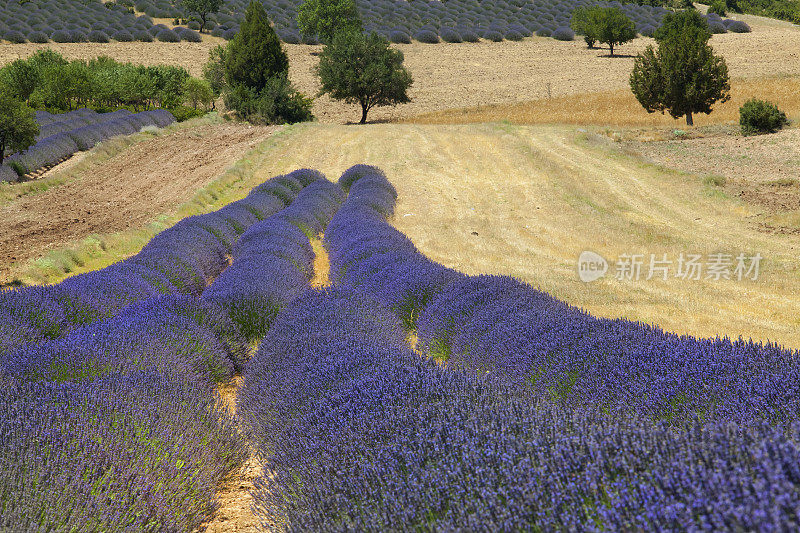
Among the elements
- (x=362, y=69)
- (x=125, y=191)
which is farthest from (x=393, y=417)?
(x=362, y=69)

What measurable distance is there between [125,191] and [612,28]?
A: 128 ft

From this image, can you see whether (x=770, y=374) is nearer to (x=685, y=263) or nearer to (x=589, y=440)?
(x=589, y=440)

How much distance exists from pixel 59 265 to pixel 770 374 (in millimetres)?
10348

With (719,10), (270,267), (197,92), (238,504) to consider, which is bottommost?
(238,504)

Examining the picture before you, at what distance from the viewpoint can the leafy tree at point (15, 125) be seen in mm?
17938

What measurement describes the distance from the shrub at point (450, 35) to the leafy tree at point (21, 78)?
103 feet

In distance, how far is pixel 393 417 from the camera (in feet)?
9.06

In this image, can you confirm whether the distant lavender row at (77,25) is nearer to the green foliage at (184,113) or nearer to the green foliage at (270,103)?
the green foliage at (184,113)

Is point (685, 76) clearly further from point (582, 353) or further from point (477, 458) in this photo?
point (477, 458)

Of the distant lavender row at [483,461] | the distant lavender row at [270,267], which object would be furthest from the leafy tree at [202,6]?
the distant lavender row at [483,461]

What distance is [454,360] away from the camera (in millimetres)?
4938

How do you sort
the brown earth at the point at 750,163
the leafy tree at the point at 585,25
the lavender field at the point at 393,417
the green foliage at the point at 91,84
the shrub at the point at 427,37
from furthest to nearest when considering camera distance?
1. the shrub at the point at 427,37
2. the leafy tree at the point at 585,25
3. the green foliage at the point at 91,84
4. the brown earth at the point at 750,163
5. the lavender field at the point at 393,417

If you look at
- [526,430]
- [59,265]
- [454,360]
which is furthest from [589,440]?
[59,265]

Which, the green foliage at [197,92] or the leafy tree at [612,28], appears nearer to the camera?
the green foliage at [197,92]
